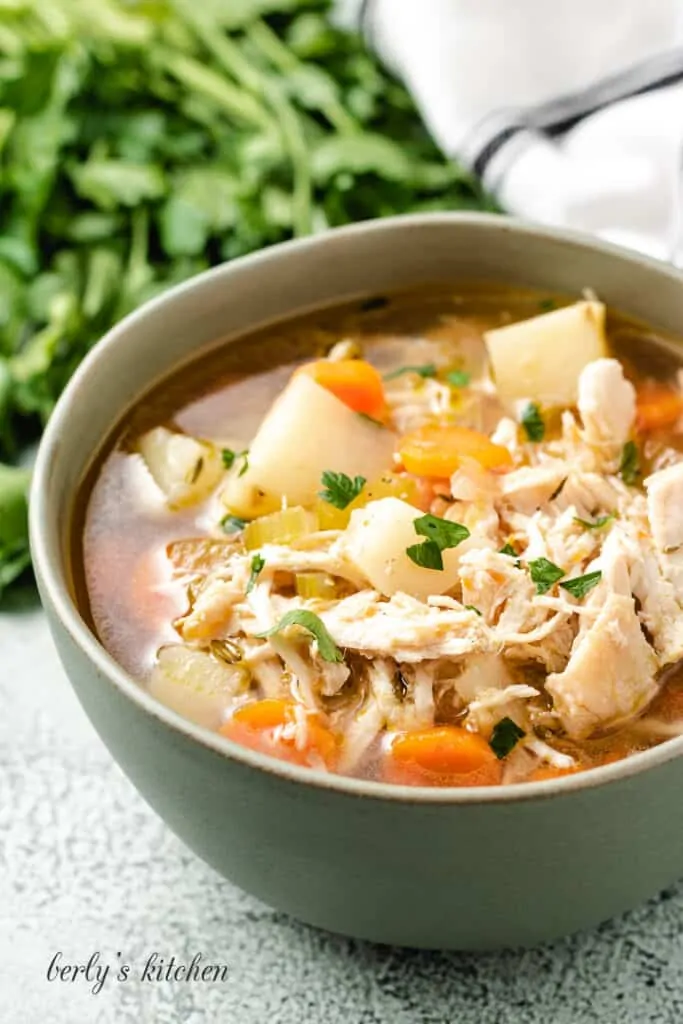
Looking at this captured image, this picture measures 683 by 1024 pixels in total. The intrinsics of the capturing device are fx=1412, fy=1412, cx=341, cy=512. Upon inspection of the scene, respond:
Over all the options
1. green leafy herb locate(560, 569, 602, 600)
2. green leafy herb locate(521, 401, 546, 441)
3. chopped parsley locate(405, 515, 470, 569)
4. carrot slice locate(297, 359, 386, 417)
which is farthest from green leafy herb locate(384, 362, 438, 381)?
green leafy herb locate(560, 569, 602, 600)

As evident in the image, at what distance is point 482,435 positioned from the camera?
8.08 ft

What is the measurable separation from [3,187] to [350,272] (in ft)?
3.99

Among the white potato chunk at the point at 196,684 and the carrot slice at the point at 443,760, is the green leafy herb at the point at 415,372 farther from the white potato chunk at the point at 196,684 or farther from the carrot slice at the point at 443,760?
the carrot slice at the point at 443,760

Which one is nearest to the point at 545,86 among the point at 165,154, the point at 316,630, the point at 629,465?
the point at 165,154

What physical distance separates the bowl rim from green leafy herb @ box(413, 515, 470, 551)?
416 millimetres

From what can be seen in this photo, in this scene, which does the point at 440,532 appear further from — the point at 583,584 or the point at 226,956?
the point at 226,956

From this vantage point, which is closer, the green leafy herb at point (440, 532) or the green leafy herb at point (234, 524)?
the green leafy herb at point (440, 532)

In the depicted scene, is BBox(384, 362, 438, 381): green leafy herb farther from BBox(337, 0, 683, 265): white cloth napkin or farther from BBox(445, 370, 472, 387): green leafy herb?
BBox(337, 0, 683, 265): white cloth napkin

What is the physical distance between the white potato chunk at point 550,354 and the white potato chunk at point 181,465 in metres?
0.56

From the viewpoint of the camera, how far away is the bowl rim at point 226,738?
1716 millimetres

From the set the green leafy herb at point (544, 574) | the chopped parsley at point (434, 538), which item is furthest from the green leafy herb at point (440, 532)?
the green leafy herb at point (544, 574)

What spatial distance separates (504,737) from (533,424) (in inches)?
27.3

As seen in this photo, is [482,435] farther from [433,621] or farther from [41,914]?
[41,914]

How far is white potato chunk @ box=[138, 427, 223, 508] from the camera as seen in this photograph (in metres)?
2.43
